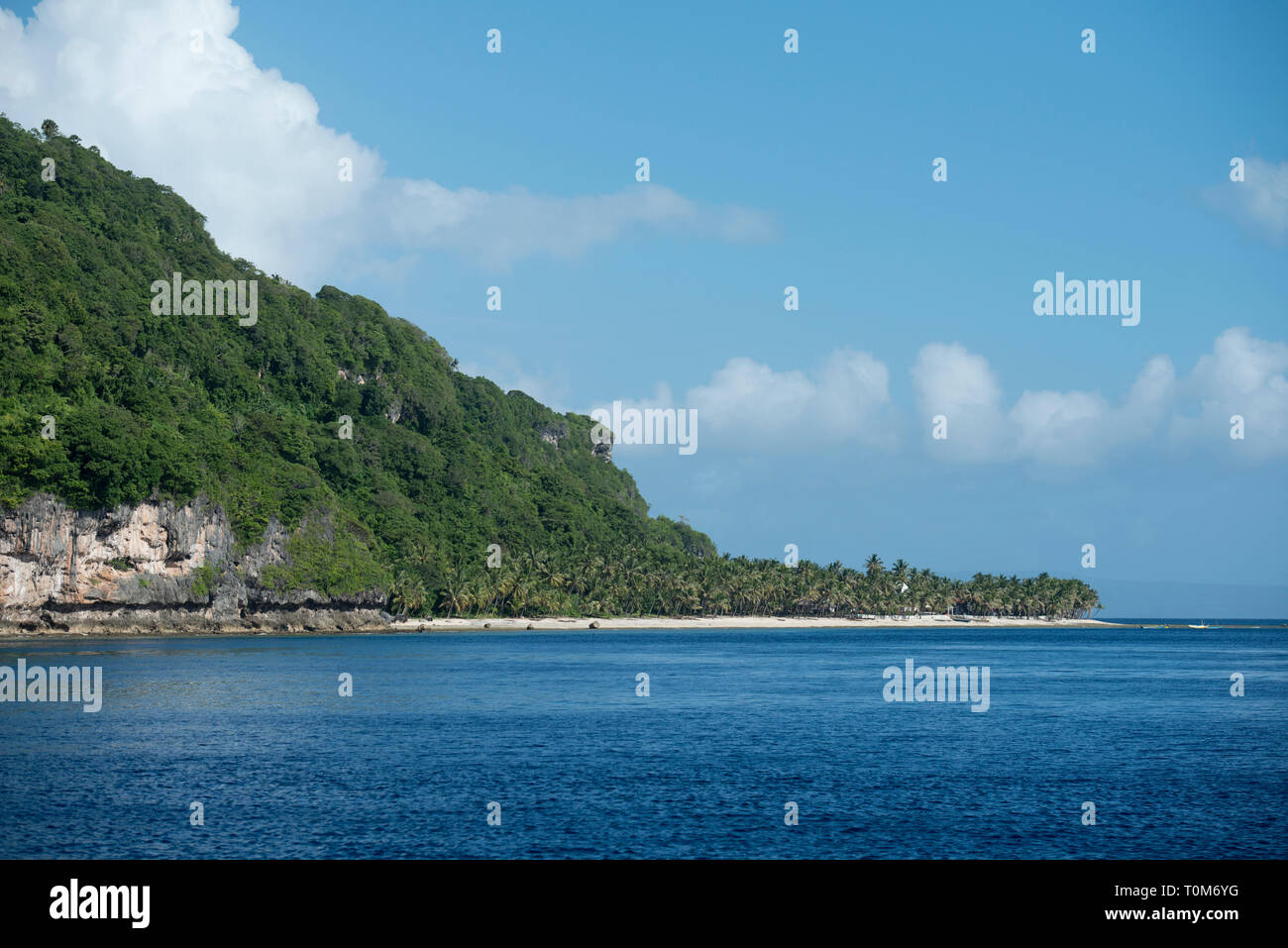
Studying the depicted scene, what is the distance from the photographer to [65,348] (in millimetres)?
123125

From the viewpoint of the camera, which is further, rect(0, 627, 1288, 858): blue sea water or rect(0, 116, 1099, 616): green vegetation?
rect(0, 116, 1099, 616): green vegetation

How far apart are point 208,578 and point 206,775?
94.5 metres

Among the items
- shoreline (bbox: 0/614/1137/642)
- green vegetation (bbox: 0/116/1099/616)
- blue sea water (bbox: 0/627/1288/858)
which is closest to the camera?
blue sea water (bbox: 0/627/1288/858)

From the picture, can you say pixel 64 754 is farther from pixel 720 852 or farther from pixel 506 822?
pixel 720 852

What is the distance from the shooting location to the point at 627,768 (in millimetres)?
36562

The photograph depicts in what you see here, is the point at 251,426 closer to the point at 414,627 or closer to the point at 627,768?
the point at 414,627

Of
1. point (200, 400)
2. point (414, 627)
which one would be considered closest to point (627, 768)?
point (414, 627)

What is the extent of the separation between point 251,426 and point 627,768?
12396cm

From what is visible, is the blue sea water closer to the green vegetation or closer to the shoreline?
the shoreline

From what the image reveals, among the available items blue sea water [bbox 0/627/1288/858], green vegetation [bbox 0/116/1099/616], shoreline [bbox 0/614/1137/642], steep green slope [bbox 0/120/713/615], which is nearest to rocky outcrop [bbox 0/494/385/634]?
shoreline [bbox 0/614/1137/642]

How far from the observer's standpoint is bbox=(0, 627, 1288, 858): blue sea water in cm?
2633

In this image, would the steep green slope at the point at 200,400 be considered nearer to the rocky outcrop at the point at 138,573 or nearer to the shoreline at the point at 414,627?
the rocky outcrop at the point at 138,573

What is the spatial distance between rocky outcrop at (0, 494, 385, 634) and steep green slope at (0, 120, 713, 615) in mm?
2481
